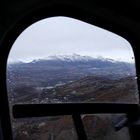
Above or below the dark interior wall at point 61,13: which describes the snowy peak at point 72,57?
below

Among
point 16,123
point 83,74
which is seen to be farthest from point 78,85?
point 16,123

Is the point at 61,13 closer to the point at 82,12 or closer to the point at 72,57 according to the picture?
the point at 82,12

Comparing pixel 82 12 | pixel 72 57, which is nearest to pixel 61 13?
pixel 82 12

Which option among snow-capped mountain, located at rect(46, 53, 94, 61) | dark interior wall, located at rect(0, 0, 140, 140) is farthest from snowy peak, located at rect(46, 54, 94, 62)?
dark interior wall, located at rect(0, 0, 140, 140)

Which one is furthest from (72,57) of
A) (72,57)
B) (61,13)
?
(61,13)

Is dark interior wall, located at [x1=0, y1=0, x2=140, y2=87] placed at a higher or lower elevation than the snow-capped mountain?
higher

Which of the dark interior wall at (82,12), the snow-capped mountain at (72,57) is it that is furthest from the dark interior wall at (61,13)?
the snow-capped mountain at (72,57)

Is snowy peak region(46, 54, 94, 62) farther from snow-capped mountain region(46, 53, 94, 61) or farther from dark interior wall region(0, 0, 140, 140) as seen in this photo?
dark interior wall region(0, 0, 140, 140)

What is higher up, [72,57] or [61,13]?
[61,13]

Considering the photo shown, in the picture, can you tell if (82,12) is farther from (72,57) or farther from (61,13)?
(72,57)

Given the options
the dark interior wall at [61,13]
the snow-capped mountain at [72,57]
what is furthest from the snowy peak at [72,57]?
the dark interior wall at [61,13]

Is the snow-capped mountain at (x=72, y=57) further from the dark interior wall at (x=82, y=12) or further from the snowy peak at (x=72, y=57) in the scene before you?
the dark interior wall at (x=82, y=12)

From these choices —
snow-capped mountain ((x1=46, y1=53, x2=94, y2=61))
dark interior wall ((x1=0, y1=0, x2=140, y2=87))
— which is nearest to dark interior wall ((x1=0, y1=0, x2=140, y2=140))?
dark interior wall ((x1=0, y1=0, x2=140, y2=87))
